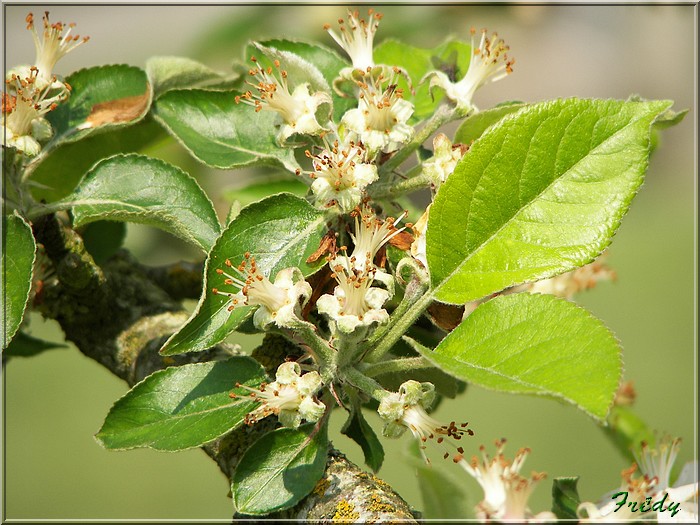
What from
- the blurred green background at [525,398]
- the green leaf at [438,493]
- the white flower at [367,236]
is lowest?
the blurred green background at [525,398]

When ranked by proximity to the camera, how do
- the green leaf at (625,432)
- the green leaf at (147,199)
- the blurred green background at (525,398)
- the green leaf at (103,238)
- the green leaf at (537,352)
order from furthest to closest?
the blurred green background at (525,398) < the green leaf at (625,432) < the green leaf at (103,238) < the green leaf at (147,199) < the green leaf at (537,352)

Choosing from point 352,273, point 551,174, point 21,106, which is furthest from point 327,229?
point 21,106

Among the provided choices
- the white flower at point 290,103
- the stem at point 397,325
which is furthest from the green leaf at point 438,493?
the white flower at point 290,103

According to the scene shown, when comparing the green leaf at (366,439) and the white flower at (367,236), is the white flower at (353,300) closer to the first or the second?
the white flower at (367,236)

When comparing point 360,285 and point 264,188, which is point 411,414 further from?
point 264,188

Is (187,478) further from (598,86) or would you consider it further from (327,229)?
(598,86)

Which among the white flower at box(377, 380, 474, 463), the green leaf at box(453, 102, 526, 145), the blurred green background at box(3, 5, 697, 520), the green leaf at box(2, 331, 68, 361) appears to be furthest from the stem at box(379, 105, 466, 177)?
the blurred green background at box(3, 5, 697, 520)

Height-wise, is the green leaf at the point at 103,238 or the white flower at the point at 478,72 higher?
the white flower at the point at 478,72

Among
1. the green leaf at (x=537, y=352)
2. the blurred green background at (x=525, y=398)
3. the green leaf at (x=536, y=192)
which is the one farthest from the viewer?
the blurred green background at (x=525, y=398)
